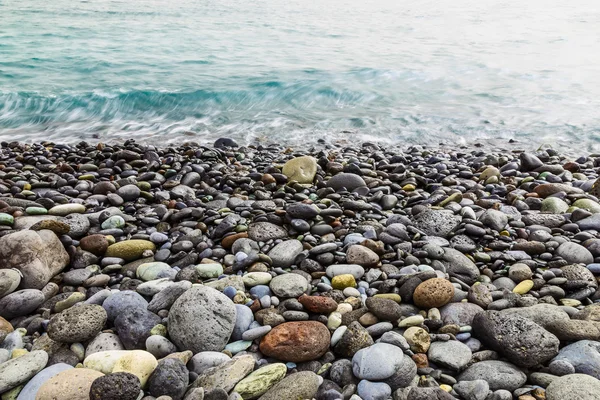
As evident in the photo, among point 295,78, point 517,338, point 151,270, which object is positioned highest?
point 517,338

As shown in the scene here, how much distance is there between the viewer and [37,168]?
581 cm

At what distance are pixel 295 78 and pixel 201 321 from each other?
1057 cm

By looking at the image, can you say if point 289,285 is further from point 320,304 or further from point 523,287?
point 523,287

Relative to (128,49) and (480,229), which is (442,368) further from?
(128,49)

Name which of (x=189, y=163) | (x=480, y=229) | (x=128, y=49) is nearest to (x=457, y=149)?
(x=480, y=229)

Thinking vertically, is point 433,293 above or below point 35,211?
above

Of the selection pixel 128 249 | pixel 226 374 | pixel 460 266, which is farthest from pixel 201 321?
pixel 460 266

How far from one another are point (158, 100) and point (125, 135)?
2.37 metres

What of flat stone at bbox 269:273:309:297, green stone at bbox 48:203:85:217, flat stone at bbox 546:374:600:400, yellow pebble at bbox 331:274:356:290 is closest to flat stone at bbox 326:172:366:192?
yellow pebble at bbox 331:274:356:290

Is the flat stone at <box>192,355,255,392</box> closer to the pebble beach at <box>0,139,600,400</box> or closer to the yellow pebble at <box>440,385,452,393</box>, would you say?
the pebble beach at <box>0,139,600,400</box>

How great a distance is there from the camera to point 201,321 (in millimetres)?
2561

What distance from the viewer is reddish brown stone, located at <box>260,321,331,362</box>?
2.46 meters

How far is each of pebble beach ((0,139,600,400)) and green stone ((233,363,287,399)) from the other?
11 mm

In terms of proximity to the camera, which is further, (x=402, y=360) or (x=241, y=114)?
(x=241, y=114)
